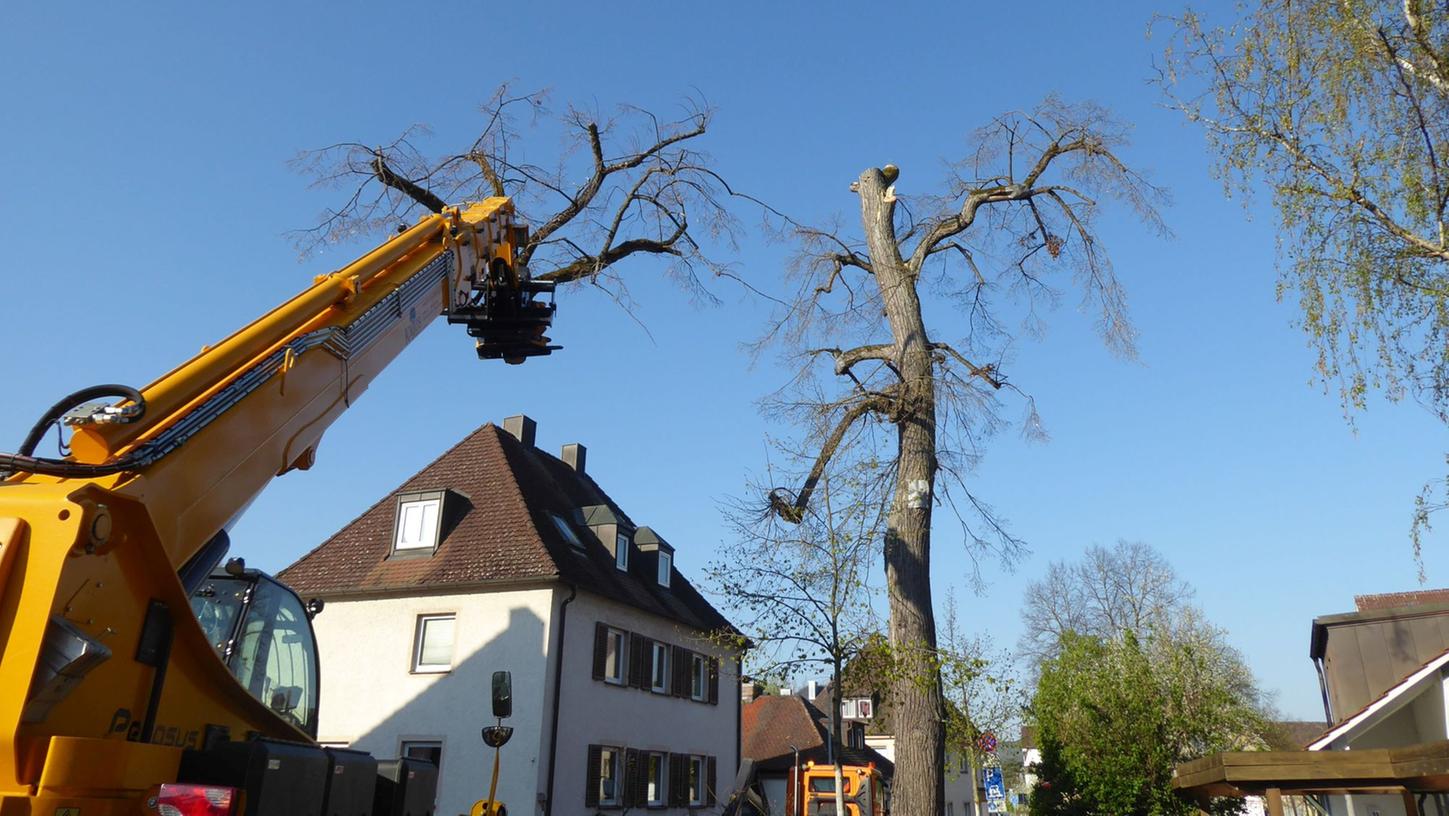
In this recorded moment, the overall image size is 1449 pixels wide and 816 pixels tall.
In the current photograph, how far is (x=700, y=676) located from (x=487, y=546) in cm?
812

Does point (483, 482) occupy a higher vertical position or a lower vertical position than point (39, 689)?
higher

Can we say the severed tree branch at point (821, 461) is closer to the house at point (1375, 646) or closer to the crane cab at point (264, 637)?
the crane cab at point (264, 637)

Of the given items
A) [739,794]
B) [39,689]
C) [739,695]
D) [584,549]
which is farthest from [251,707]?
[739,695]

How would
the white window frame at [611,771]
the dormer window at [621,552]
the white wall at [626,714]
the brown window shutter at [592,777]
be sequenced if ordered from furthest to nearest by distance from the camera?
the dormer window at [621,552]
the white window frame at [611,771]
the brown window shutter at [592,777]
the white wall at [626,714]

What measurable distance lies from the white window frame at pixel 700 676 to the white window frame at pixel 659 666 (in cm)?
152

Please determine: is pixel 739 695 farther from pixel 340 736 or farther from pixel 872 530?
Answer: pixel 872 530

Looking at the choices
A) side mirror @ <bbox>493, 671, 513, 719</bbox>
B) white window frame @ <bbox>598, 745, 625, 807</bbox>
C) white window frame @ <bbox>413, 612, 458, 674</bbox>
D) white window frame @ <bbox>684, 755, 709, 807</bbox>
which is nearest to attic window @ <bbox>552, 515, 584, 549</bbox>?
white window frame @ <bbox>413, 612, 458, 674</bbox>

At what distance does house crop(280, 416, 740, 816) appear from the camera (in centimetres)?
1922

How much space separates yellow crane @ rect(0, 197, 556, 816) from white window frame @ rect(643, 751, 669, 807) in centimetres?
1758

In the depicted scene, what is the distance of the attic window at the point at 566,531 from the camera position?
2314 cm

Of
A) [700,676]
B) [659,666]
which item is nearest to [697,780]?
[700,676]

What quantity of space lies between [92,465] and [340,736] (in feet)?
60.9

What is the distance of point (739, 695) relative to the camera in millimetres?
28422

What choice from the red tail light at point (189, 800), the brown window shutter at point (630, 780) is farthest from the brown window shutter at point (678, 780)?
the red tail light at point (189, 800)
